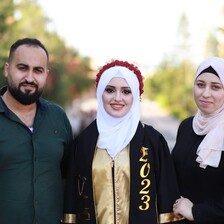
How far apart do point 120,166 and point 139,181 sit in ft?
0.64

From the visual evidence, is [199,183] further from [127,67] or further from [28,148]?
[28,148]

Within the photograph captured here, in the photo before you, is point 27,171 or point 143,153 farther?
point 143,153

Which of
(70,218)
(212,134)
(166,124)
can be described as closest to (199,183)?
(212,134)

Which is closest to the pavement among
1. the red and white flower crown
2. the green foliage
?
the green foliage

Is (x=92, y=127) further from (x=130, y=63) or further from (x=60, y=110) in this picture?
(x=130, y=63)

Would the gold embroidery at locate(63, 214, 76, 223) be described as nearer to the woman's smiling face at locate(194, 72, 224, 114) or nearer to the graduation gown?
the graduation gown

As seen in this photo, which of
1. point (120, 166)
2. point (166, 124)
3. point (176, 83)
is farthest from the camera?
point (176, 83)

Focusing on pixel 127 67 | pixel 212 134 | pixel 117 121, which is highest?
pixel 127 67

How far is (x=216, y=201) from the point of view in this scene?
132 inches

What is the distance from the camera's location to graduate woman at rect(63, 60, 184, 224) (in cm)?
337

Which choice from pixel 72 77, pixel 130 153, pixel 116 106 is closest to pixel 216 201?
pixel 130 153

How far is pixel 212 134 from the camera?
3.40 m

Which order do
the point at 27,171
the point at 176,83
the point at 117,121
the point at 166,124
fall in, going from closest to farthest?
the point at 27,171, the point at 117,121, the point at 166,124, the point at 176,83

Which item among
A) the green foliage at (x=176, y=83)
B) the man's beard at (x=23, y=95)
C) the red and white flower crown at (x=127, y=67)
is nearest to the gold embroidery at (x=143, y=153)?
the red and white flower crown at (x=127, y=67)
